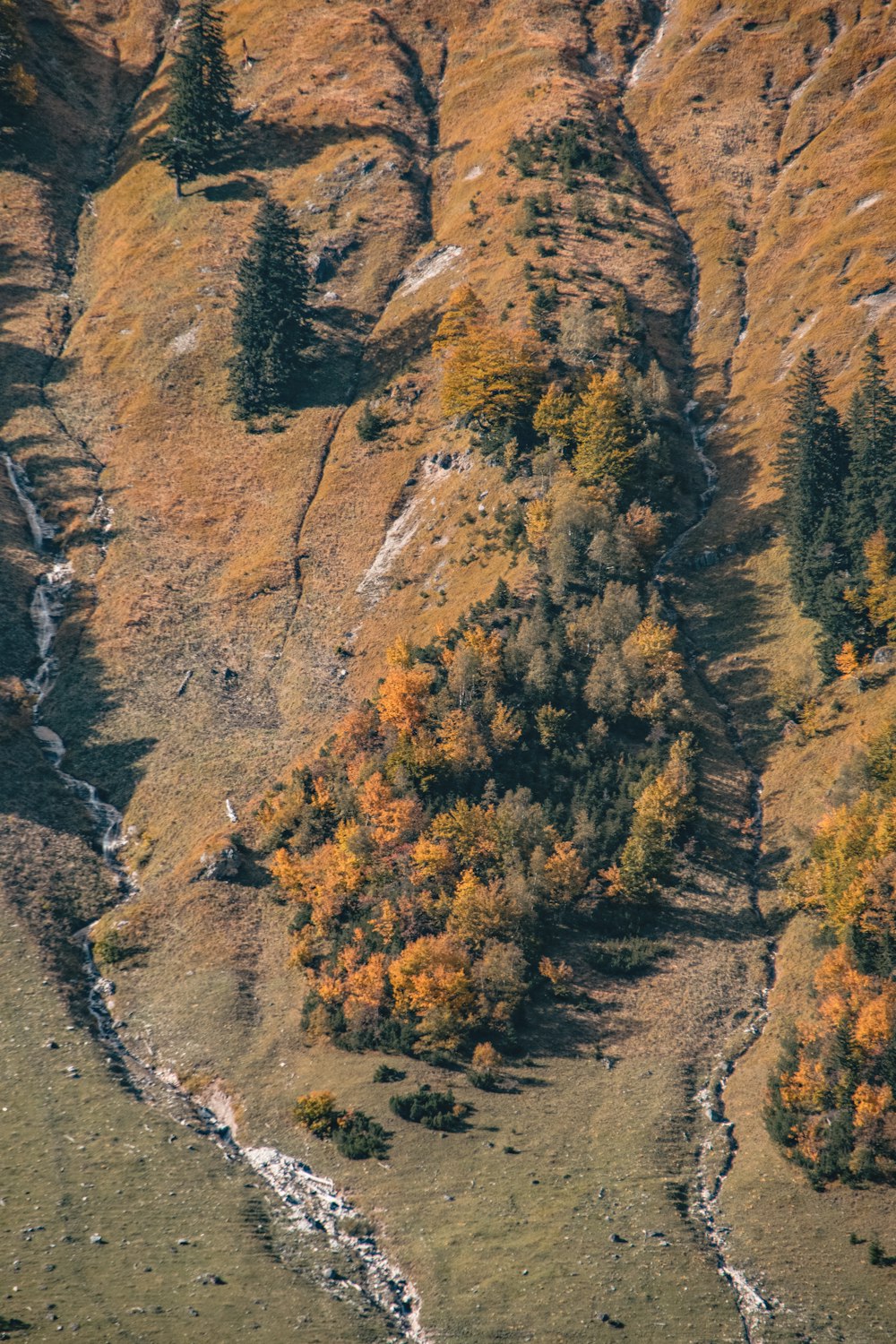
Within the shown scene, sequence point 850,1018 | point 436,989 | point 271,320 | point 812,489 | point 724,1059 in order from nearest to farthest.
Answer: point 850,1018 < point 724,1059 < point 436,989 < point 812,489 < point 271,320

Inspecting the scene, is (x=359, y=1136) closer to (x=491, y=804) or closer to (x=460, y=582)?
(x=491, y=804)

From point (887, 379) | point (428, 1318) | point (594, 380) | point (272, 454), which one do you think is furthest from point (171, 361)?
point (428, 1318)

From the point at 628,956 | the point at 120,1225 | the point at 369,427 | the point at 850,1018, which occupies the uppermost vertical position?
the point at 369,427

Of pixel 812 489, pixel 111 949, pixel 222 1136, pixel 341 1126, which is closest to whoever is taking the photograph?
pixel 341 1126

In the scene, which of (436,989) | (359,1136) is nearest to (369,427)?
(436,989)

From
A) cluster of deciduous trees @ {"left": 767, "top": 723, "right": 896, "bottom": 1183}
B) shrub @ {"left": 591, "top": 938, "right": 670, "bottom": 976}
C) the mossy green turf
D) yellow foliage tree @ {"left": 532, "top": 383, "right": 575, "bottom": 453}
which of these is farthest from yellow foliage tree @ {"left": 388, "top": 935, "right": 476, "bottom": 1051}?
yellow foliage tree @ {"left": 532, "top": 383, "right": 575, "bottom": 453}

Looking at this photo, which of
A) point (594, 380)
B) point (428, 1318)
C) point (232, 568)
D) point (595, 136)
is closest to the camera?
point (428, 1318)

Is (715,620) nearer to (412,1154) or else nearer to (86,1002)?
(412,1154)
